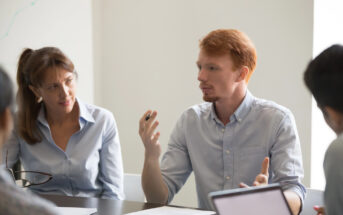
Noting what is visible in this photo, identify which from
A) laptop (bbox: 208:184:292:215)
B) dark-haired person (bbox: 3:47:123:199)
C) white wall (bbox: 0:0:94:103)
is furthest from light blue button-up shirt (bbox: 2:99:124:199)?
laptop (bbox: 208:184:292:215)

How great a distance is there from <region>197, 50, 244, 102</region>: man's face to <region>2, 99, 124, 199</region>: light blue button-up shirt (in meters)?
0.58

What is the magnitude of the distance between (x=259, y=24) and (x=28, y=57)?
5.28 feet

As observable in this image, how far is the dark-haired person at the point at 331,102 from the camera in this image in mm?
1100

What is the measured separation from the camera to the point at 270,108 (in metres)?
2.18

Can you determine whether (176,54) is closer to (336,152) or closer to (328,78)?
(328,78)

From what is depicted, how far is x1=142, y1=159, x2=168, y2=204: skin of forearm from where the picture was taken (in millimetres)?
2076

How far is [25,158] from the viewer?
2.42 m

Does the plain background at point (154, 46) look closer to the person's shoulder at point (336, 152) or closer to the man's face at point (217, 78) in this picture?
the man's face at point (217, 78)

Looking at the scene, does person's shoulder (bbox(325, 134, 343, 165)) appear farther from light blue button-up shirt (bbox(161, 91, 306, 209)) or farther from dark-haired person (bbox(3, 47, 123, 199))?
dark-haired person (bbox(3, 47, 123, 199))

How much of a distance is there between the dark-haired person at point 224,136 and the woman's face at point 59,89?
1.91ft

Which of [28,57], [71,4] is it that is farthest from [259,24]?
[28,57]

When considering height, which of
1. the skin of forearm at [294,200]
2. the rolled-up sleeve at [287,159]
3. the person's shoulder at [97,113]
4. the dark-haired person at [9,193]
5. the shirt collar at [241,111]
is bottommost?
the skin of forearm at [294,200]

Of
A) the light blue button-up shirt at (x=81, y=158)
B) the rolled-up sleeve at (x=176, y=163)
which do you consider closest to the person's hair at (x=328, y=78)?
the rolled-up sleeve at (x=176, y=163)

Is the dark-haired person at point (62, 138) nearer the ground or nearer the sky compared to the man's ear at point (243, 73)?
nearer the ground
